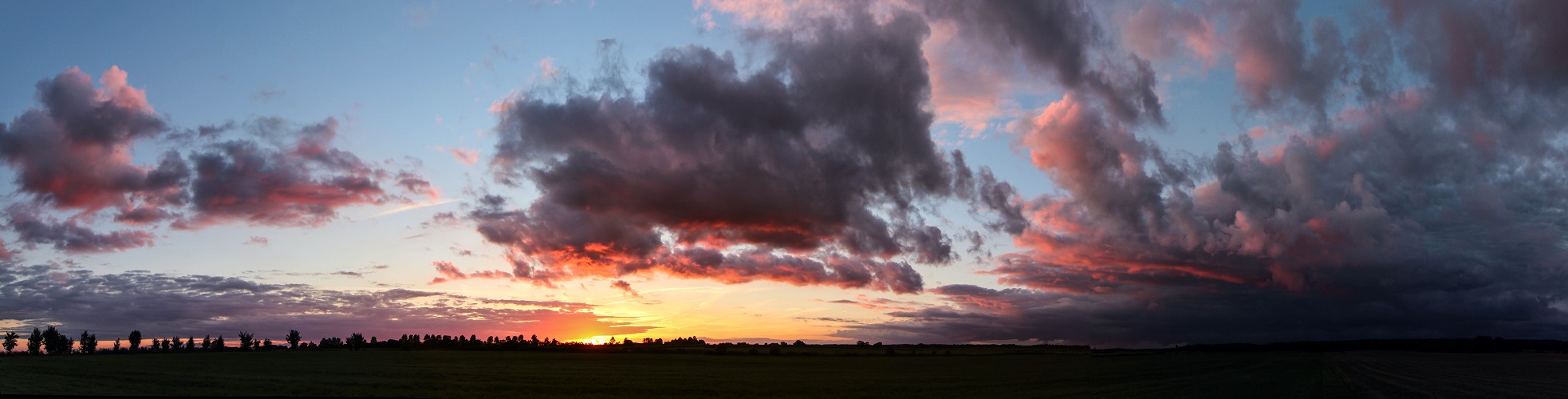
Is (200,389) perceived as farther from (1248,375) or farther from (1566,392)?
(1566,392)

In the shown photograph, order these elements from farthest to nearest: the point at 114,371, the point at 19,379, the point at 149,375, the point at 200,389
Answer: the point at 114,371 → the point at 149,375 → the point at 19,379 → the point at 200,389

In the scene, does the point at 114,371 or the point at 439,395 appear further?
the point at 114,371

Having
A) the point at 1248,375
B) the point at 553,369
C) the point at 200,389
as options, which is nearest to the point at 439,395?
the point at 200,389

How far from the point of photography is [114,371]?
6962cm

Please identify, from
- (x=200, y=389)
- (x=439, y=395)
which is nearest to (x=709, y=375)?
(x=439, y=395)

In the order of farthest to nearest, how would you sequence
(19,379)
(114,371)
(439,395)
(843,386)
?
(114,371), (19,379), (843,386), (439,395)

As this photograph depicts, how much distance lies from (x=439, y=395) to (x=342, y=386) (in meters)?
12.5

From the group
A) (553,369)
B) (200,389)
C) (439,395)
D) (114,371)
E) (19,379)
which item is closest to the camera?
(439,395)

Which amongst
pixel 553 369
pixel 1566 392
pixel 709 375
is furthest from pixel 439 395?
pixel 1566 392

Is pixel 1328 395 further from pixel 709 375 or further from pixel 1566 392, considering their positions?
pixel 709 375

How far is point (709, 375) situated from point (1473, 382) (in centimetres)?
6167

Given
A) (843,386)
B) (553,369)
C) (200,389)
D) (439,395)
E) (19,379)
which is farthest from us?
(553,369)

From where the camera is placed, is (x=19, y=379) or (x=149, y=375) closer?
(x=19, y=379)

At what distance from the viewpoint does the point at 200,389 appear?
1906 inches
